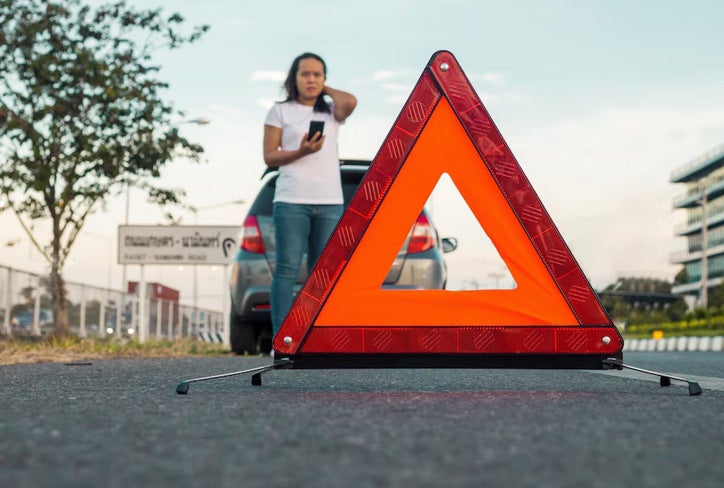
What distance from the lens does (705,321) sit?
54.8 meters

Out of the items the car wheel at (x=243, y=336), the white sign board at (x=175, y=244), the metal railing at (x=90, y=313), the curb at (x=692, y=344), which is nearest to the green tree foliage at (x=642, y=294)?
the curb at (x=692, y=344)

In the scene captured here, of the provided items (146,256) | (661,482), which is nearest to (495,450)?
(661,482)

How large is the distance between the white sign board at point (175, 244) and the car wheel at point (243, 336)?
14.9m

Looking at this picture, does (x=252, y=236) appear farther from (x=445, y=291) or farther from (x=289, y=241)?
(x=445, y=291)

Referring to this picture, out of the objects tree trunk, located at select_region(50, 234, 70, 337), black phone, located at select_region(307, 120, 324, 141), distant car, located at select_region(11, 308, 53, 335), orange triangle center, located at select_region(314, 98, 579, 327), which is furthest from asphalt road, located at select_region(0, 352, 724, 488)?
distant car, located at select_region(11, 308, 53, 335)

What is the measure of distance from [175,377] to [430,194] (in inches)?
79.7

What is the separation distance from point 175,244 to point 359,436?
24.8 meters

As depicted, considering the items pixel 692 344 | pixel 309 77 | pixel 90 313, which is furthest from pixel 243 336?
pixel 692 344

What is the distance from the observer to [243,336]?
33.1ft

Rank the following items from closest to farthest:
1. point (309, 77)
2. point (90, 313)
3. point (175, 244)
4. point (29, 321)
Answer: point (309, 77), point (29, 321), point (175, 244), point (90, 313)

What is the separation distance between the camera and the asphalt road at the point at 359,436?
2125 millimetres

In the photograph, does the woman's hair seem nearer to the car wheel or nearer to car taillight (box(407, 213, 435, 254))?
car taillight (box(407, 213, 435, 254))

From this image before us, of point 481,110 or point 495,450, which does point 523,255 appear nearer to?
point 481,110

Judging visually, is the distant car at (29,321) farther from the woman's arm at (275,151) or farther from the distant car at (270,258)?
the woman's arm at (275,151)
